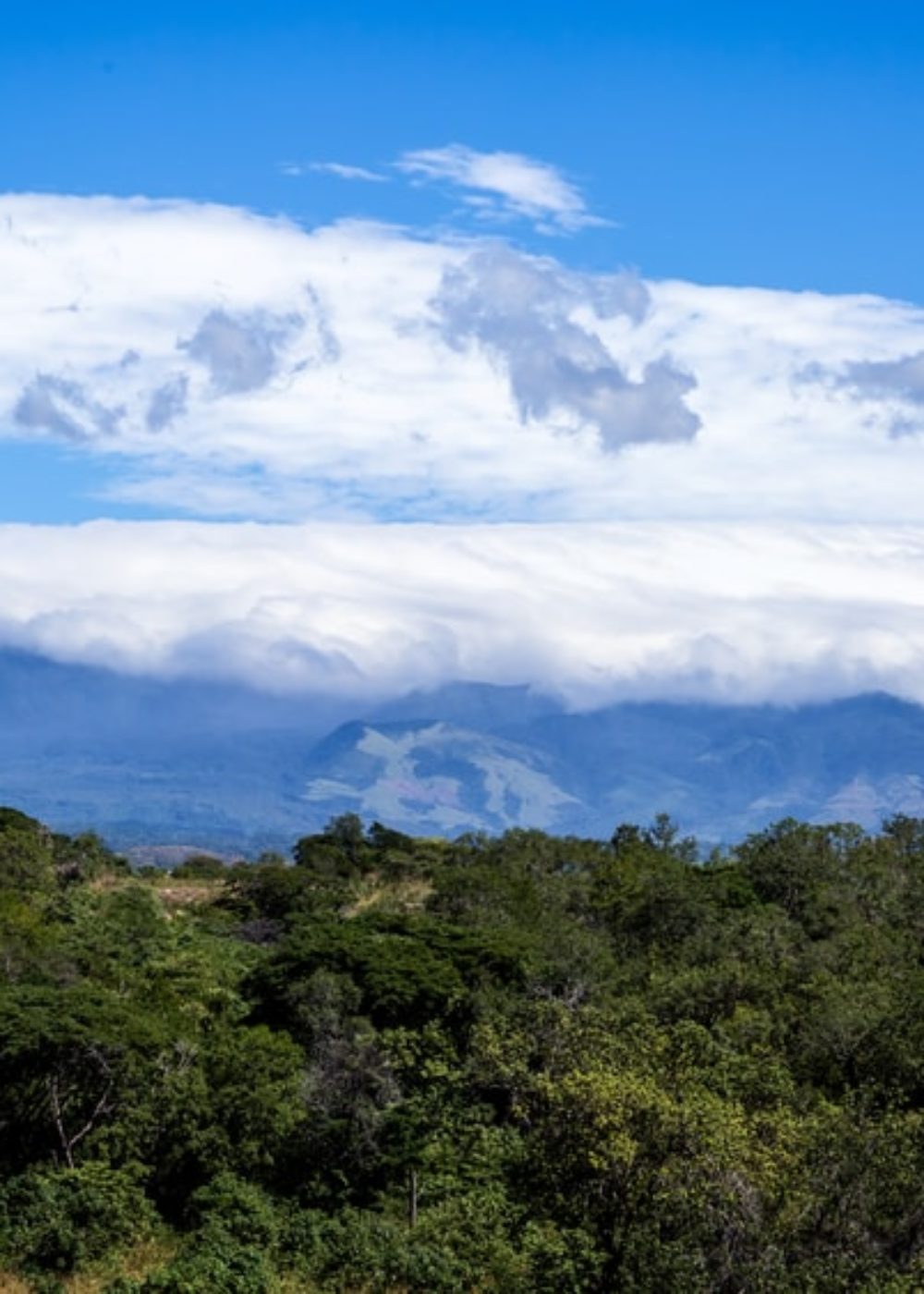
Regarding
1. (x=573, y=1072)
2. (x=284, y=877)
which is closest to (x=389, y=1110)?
(x=573, y=1072)

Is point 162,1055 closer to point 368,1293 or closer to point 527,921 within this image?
point 368,1293

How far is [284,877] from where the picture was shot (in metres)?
96.6

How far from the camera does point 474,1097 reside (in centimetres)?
5081

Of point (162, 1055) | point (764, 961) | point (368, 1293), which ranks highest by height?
point (764, 961)

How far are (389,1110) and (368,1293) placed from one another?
10.1 meters

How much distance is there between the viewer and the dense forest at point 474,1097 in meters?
33.2

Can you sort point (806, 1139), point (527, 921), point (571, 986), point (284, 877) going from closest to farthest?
point (806, 1139) → point (571, 986) → point (527, 921) → point (284, 877)

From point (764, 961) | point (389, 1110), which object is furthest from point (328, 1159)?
point (764, 961)

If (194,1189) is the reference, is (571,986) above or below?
above

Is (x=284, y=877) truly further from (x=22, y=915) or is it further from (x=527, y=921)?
(x=22, y=915)

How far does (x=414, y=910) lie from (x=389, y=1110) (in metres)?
41.3

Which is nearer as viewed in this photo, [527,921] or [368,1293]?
[368,1293]

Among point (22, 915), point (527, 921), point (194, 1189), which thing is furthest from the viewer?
point (527, 921)

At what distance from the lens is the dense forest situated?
33.2 metres
